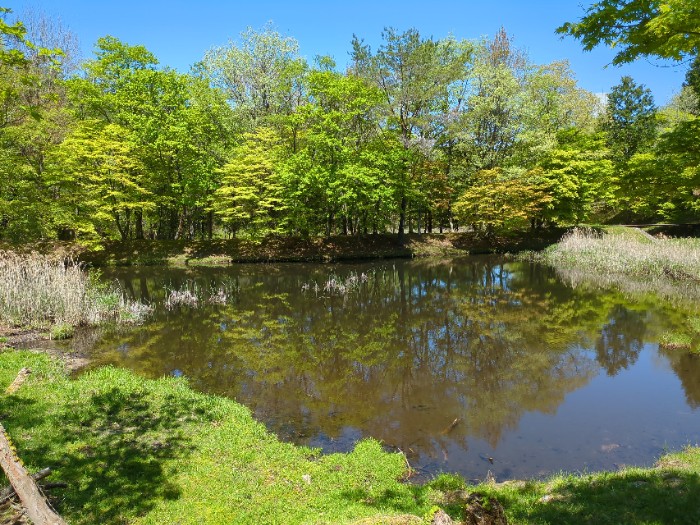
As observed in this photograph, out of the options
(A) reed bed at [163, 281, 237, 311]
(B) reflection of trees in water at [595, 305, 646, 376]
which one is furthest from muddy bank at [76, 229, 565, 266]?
(B) reflection of trees in water at [595, 305, 646, 376]

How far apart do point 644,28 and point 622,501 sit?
25.2 feet

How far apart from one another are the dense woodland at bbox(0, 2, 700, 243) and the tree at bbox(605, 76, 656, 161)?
7077 mm

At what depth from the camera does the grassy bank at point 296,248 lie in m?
31.5

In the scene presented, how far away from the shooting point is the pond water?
748cm

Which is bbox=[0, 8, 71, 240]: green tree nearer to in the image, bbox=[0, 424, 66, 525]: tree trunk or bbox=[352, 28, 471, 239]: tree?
bbox=[352, 28, 471, 239]: tree

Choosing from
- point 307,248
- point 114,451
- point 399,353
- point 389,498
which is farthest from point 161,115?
point 389,498

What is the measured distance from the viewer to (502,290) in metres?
21.2

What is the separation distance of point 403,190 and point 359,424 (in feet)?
89.4

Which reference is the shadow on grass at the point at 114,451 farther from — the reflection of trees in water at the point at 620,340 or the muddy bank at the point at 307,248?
the muddy bank at the point at 307,248

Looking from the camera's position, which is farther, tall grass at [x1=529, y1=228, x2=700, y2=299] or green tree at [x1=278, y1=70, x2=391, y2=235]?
green tree at [x1=278, y1=70, x2=391, y2=235]

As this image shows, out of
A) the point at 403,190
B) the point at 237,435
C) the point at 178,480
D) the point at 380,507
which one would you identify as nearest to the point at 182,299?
the point at 237,435

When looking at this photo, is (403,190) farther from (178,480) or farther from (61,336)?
(178,480)

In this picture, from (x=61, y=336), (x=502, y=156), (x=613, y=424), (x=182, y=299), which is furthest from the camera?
(x=502, y=156)

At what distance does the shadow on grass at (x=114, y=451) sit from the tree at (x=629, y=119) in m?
47.8
